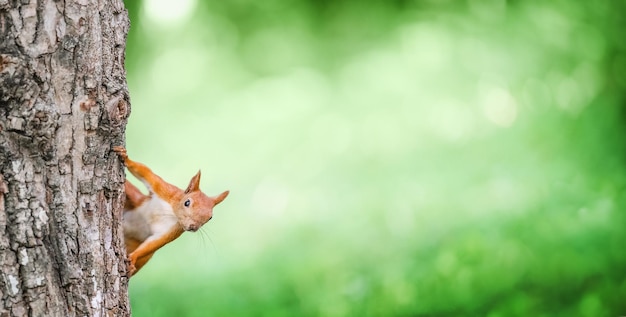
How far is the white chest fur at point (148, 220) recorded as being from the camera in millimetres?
2172

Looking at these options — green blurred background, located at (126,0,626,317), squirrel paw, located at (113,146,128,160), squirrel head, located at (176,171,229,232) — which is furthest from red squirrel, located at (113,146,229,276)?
green blurred background, located at (126,0,626,317)

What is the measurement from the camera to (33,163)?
1830mm

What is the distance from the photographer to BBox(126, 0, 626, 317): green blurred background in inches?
156

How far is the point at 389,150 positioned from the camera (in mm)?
4105

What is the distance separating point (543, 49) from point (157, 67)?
1959 millimetres

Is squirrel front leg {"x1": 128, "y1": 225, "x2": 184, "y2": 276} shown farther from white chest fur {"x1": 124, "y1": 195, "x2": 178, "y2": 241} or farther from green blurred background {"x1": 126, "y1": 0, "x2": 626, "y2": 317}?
green blurred background {"x1": 126, "y1": 0, "x2": 626, "y2": 317}

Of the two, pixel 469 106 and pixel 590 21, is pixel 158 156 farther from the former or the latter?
pixel 590 21

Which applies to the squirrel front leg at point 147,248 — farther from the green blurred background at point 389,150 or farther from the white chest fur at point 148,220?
the green blurred background at point 389,150

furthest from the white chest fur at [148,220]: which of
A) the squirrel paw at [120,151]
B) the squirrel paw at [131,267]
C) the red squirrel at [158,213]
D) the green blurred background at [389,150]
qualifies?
the green blurred background at [389,150]

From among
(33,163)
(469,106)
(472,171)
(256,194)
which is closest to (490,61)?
(469,106)

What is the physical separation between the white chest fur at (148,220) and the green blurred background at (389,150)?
172 cm

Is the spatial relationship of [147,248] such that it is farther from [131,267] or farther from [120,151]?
[120,151]

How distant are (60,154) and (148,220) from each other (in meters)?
0.39

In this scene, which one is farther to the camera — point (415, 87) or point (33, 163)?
point (415, 87)
